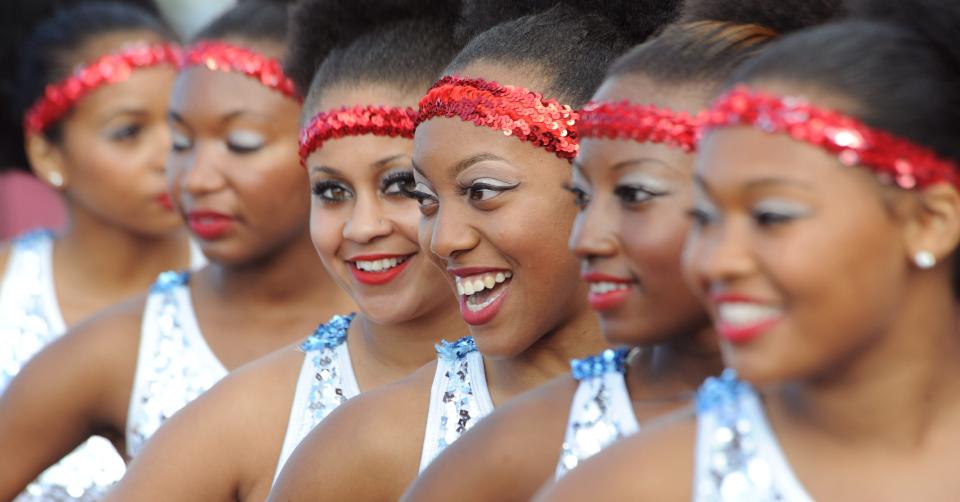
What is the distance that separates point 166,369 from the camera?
450 centimetres

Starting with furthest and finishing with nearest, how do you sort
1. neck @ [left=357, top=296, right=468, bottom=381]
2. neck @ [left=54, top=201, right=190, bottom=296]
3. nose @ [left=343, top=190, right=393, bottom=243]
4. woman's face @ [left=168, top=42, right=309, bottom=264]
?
neck @ [left=54, top=201, right=190, bottom=296]
woman's face @ [left=168, top=42, right=309, bottom=264]
neck @ [left=357, top=296, right=468, bottom=381]
nose @ [left=343, top=190, right=393, bottom=243]

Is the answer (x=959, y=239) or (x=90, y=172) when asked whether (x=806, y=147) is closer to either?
(x=959, y=239)

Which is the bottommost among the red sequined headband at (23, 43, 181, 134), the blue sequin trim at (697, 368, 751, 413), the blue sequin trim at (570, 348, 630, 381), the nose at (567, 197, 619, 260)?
the blue sequin trim at (697, 368, 751, 413)

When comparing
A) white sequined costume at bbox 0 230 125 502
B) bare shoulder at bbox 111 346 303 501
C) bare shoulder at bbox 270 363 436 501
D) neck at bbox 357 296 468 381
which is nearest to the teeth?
bare shoulder at bbox 270 363 436 501

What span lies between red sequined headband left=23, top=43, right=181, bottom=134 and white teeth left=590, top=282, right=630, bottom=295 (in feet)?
10.0

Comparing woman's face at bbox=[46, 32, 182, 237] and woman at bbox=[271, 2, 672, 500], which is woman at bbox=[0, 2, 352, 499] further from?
woman at bbox=[271, 2, 672, 500]

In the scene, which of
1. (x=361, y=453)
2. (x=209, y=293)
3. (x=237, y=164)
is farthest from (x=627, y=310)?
(x=209, y=293)

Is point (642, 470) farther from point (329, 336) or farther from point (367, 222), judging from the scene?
point (329, 336)

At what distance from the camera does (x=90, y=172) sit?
560 cm

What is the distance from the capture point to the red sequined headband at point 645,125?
2729 millimetres

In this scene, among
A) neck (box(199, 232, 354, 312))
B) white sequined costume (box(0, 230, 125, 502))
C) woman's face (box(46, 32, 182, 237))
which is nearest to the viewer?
neck (box(199, 232, 354, 312))

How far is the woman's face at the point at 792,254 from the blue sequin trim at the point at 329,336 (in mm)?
1710

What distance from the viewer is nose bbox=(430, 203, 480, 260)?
3.13 metres

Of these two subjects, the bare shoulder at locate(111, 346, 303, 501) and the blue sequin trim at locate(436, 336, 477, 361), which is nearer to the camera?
the blue sequin trim at locate(436, 336, 477, 361)
